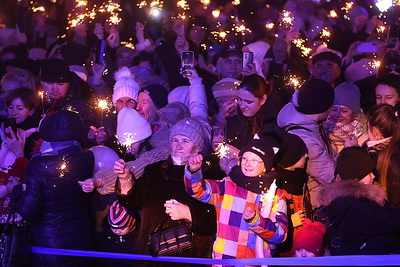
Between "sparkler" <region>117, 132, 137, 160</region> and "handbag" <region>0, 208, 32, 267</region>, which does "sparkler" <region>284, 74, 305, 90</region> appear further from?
"handbag" <region>0, 208, 32, 267</region>

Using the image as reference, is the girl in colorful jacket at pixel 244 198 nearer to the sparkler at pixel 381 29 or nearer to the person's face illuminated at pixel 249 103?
the person's face illuminated at pixel 249 103

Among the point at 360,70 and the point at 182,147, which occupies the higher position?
the point at 360,70

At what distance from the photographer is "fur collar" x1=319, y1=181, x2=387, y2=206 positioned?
4.47 meters

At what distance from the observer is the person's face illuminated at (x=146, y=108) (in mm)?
6457

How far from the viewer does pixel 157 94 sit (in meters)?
6.99

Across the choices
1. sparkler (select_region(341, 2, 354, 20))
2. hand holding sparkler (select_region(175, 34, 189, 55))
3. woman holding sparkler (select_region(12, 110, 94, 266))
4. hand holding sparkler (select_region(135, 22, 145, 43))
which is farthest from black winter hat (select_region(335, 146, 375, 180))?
sparkler (select_region(341, 2, 354, 20))

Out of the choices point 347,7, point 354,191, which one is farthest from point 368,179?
point 347,7

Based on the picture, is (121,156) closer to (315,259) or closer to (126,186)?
(126,186)

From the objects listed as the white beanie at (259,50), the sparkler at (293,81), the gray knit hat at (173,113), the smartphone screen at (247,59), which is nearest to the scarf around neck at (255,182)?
the gray knit hat at (173,113)

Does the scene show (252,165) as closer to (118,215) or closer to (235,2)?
(118,215)

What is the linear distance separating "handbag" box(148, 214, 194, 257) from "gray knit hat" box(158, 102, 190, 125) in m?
1.62

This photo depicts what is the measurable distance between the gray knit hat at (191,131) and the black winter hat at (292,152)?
0.70 meters

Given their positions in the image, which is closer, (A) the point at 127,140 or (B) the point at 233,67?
(A) the point at 127,140

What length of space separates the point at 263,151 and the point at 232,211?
51 centimetres
